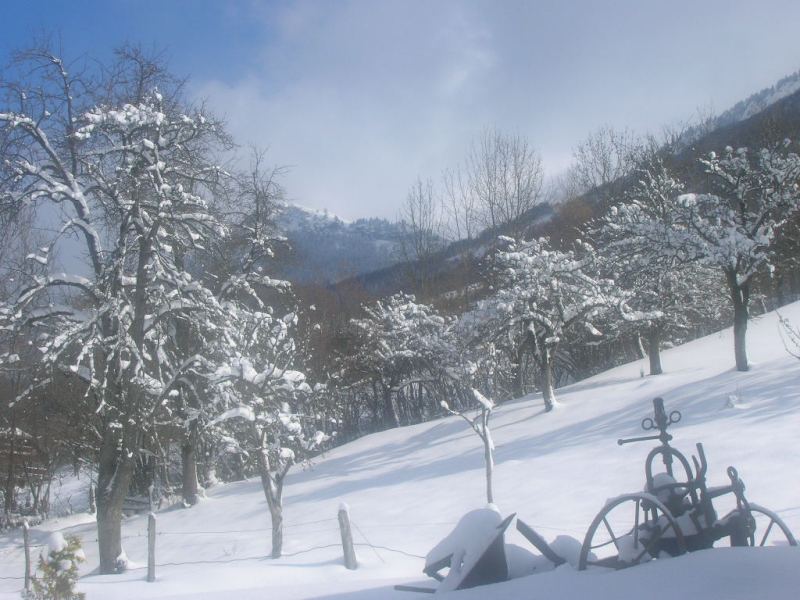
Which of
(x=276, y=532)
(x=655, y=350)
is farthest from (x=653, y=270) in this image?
(x=276, y=532)

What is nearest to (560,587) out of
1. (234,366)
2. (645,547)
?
(645,547)

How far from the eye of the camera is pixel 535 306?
23.4m

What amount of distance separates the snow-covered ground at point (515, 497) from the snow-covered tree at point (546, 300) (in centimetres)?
236

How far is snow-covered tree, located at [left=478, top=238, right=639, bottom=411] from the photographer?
23.1 metres

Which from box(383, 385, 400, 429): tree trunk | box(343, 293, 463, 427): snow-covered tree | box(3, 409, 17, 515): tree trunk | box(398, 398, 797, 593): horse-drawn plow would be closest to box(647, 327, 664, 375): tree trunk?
box(343, 293, 463, 427): snow-covered tree

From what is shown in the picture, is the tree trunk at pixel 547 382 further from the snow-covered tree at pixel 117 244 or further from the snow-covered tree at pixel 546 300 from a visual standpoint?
the snow-covered tree at pixel 117 244

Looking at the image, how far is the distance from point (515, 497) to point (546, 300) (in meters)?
11.1

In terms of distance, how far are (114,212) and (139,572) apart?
6.81 meters

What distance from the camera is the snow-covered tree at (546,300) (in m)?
23.1

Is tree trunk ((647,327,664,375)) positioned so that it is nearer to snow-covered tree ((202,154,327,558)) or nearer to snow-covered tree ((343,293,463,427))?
snow-covered tree ((343,293,463,427))

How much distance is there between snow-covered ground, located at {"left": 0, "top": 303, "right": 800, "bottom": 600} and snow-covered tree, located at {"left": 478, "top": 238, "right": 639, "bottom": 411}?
7.73ft

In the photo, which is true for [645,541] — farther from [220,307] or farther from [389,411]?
[389,411]

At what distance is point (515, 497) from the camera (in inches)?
554

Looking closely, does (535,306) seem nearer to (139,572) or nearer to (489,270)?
(489,270)
